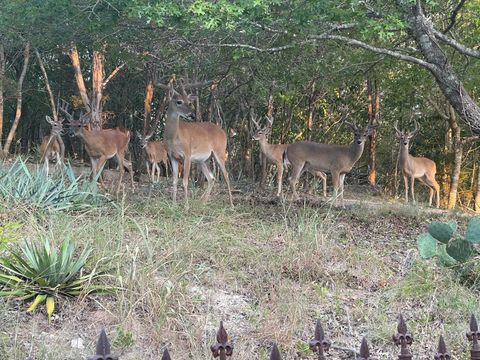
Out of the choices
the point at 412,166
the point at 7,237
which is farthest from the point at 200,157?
the point at 7,237

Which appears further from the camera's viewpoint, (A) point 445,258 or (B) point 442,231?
(A) point 445,258

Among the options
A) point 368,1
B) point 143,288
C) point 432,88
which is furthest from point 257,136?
point 143,288

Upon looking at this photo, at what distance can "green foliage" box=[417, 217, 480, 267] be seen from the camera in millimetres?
5434

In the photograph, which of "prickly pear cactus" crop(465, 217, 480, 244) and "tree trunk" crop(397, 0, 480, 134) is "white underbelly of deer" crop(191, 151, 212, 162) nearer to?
"tree trunk" crop(397, 0, 480, 134)

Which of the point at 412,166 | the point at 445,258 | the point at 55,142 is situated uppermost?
the point at 445,258

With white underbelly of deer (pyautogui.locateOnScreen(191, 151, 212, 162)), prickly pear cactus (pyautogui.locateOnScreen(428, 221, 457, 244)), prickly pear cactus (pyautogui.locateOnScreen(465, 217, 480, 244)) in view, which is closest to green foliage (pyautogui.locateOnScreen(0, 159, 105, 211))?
white underbelly of deer (pyautogui.locateOnScreen(191, 151, 212, 162))

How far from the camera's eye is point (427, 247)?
570 centimetres

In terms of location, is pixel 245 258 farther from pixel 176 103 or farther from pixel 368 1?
pixel 176 103

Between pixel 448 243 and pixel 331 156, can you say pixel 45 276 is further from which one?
pixel 331 156

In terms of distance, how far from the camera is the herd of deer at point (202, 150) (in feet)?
36.9

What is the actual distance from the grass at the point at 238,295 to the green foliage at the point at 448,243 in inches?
6.8

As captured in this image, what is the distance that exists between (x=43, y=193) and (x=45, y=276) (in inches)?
111

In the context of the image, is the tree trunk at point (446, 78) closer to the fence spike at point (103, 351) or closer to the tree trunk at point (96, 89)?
the fence spike at point (103, 351)

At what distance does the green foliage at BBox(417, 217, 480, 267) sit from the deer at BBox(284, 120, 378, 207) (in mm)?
7375
